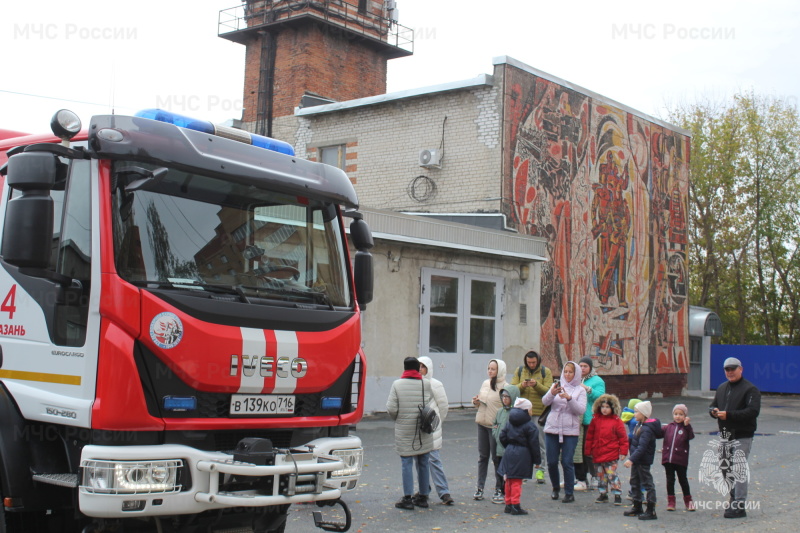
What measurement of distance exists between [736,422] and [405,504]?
12.7 feet

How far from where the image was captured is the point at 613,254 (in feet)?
89.1

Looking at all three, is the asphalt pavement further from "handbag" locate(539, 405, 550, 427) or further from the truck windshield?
the truck windshield

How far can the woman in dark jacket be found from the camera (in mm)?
9625

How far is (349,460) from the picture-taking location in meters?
6.71

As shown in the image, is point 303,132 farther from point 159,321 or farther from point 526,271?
point 159,321

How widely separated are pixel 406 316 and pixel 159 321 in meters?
13.5

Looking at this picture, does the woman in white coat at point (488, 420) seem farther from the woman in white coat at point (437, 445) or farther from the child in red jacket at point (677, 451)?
the child in red jacket at point (677, 451)

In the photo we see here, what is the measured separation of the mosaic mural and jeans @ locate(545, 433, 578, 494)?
43.0 feet

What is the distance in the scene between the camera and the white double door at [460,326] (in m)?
19.6

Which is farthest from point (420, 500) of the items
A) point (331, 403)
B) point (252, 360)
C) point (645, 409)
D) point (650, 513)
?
point (252, 360)

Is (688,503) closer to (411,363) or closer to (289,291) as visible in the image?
(411,363)

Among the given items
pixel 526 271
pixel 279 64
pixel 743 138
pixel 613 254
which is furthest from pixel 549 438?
pixel 743 138

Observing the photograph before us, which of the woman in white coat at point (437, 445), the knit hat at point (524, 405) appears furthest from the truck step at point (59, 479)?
the knit hat at point (524, 405)

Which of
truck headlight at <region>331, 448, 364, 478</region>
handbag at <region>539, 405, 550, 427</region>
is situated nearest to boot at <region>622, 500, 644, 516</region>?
handbag at <region>539, 405, 550, 427</region>
